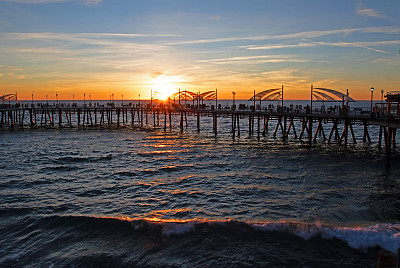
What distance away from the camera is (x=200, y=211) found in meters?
14.4

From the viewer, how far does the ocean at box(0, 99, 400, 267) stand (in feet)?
34.6

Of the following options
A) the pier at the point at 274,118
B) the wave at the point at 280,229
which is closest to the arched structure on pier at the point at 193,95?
the pier at the point at 274,118

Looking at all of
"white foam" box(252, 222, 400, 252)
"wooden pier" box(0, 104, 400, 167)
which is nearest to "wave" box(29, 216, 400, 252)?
"white foam" box(252, 222, 400, 252)

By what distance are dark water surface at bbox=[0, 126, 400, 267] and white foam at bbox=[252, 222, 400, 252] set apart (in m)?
0.04

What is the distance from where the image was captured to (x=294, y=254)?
10.5m

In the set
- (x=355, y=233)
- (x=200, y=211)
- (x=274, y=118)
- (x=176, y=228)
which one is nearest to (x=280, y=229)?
(x=355, y=233)

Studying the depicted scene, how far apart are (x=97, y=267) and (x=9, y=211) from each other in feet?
24.7

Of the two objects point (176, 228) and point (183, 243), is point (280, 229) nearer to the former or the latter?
point (183, 243)

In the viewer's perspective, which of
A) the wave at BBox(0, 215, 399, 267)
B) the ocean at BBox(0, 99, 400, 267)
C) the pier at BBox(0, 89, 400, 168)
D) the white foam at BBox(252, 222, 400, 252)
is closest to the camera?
the wave at BBox(0, 215, 399, 267)

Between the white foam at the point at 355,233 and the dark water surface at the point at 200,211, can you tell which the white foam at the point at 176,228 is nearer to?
the dark water surface at the point at 200,211

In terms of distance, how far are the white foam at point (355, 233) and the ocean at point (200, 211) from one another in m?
0.04

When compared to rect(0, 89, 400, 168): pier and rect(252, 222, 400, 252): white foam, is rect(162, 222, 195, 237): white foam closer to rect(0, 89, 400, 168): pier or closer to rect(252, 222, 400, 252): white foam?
rect(252, 222, 400, 252): white foam

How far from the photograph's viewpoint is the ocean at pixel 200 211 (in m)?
10.5

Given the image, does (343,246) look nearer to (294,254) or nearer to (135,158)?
(294,254)
